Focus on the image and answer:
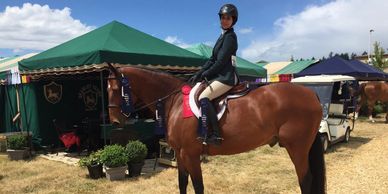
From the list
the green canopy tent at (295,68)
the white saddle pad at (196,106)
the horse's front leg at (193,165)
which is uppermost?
the green canopy tent at (295,68)

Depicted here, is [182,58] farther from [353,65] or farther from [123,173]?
[353,65]

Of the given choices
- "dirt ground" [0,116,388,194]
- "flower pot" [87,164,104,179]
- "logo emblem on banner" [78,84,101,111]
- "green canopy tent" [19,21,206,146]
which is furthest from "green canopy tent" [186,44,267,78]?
"flower pot" [87,164,104,179]

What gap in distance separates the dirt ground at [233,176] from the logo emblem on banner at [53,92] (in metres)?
1.95

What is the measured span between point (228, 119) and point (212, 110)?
29 cm

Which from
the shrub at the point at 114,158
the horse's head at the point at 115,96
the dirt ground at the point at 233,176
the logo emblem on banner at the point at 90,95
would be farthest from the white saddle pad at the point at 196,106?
the logo emblem on banner at the point at 90,95

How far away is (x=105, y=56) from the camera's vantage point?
7734 millimetres

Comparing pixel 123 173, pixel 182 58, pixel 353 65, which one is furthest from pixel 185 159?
pixel 353 65

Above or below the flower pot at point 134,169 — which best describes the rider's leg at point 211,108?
above

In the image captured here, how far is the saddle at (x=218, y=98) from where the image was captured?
14.8 ft

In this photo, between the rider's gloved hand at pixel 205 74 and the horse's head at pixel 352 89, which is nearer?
the rider's gloved hand at pixel 205 74

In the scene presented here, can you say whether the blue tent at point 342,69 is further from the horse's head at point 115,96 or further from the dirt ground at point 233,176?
the horse's head at point 115,96

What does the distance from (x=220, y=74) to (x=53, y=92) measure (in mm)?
7692

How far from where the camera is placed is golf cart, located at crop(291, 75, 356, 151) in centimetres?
1000

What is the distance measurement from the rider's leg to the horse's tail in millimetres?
1393
